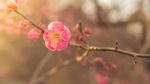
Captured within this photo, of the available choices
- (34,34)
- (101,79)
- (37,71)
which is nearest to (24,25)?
(34,34)

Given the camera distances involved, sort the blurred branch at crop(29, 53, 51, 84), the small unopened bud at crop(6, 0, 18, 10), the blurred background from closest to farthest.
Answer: the small unopened bud at crop(6, 0, 18, 10) → the blurred branch at crop(29, 53, 51, 84) → the blurred background

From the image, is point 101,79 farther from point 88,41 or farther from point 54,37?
point 54,37

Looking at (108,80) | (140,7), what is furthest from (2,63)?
(140,7)

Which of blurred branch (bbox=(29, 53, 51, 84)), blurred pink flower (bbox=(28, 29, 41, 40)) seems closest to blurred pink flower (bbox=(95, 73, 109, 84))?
blurred branch (bbox=(29, 53, 51, 84))

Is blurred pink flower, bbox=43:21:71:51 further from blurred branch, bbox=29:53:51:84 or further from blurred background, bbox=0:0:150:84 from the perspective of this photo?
blurred branch, bbox=29:53:51:84

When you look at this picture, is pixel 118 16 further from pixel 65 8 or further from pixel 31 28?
pixel 31 28

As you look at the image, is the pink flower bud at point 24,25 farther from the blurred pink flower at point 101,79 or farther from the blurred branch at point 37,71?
the blurred pink flower at point 101,79
